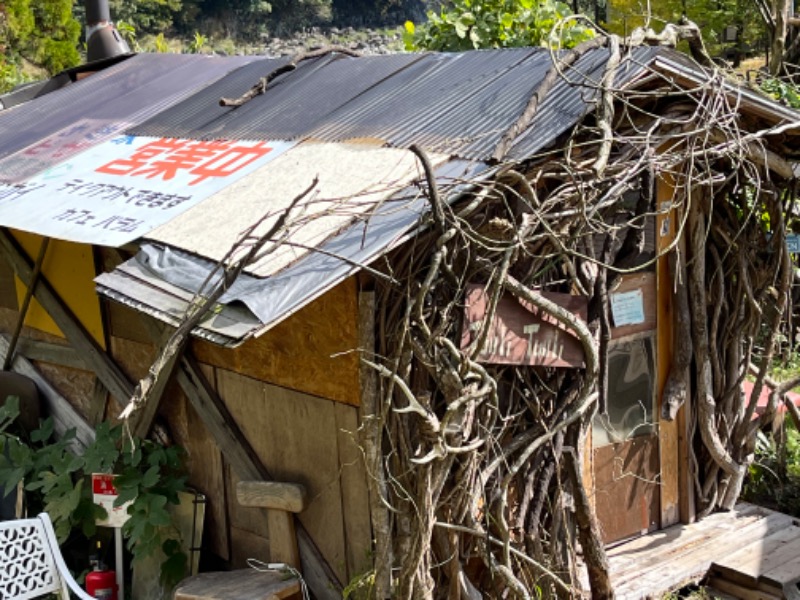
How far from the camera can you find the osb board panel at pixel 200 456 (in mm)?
6246

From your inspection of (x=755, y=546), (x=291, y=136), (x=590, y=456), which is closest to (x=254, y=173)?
(x=291, y=136)

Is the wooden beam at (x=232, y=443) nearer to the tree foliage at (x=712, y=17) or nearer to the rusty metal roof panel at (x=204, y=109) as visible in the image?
the rusty metal roof panel at (x=204, y=109)

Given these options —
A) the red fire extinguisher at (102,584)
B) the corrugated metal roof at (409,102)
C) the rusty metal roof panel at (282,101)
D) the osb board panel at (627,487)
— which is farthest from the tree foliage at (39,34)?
the osb board panel at (627,487)

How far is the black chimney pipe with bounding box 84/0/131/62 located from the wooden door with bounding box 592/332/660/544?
20.3ft

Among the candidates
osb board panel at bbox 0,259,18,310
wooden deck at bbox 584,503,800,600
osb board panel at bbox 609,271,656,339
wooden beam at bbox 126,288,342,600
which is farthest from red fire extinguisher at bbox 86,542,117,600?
osb board panel at bbox 609,271,656,339

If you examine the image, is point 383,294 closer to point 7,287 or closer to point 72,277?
point 72,277

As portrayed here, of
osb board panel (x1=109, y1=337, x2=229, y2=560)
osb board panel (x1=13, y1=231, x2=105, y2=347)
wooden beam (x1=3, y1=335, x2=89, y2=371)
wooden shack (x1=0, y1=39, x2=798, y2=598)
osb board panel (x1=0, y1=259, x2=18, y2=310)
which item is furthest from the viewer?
osb board panel (x1=0, y1=259, x2=18, y2=310)

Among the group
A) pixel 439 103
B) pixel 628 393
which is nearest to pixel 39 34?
pixel 439 103

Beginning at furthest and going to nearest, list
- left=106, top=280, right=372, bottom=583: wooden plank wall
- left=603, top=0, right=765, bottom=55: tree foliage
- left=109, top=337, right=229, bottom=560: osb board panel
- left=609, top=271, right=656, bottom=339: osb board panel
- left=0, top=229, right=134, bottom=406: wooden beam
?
left=603, top=0, right=765, bottom=55: tree foliage, left=0, top=229, right=134, bottom=406: wooden beam, left=109, top=337, right=229, bottom=560: osb board panel, left=609, top=271, right=656, bottom=339: osb board panel, left=106, top=280, right=372, bottom=583: wooden plank wall

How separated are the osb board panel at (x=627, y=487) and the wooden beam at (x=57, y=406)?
366cm

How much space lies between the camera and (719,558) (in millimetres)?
6062

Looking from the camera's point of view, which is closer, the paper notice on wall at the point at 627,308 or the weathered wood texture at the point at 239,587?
the weathered wood texture at the point at 239,587

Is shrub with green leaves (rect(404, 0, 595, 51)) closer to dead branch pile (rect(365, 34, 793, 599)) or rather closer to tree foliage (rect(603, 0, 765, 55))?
dead branch pile (rect(365, 34, 793, 599))

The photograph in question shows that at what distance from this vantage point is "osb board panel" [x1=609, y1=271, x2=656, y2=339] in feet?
19.5
